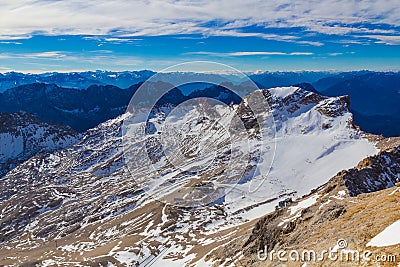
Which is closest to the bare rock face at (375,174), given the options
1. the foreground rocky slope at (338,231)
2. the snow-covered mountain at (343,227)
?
the snow-covered mountain at (343,227)

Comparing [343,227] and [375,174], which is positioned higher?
[343,227]

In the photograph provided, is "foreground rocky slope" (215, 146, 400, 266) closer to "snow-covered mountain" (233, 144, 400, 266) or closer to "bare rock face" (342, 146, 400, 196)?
"snow-covered mountain" (233, 144, 400, 266)

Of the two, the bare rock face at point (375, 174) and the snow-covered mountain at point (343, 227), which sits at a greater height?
the snow-covered mountain at point (343, 227)

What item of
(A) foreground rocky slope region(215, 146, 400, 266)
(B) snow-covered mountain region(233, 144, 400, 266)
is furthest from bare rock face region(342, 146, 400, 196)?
(A) foreground rocky slope region(215, 146, 400, 266)

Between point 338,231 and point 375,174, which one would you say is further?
point 375,174

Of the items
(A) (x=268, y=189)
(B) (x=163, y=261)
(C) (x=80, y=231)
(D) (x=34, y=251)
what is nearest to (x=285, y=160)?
(A) (x=268, y=189)

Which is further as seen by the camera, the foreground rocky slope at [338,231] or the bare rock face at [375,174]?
the bare rock face at [375,174]

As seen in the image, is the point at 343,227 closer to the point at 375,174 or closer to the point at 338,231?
the point at 338,231

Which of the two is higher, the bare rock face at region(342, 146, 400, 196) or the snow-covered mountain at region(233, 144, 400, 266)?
the snow-covered mountain at region(233, 144, 400, 266)

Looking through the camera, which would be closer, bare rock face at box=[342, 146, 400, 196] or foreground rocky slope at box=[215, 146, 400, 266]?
foreground rocky slope at box=[215, 146, 400, 266]

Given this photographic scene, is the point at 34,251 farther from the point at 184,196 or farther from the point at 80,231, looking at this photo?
the point at 184,196

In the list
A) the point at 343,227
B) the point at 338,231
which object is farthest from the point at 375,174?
the point at 338,231

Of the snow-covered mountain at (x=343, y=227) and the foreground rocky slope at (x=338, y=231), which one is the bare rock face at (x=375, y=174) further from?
the foreground rocky slope at (x=338, y=231)
